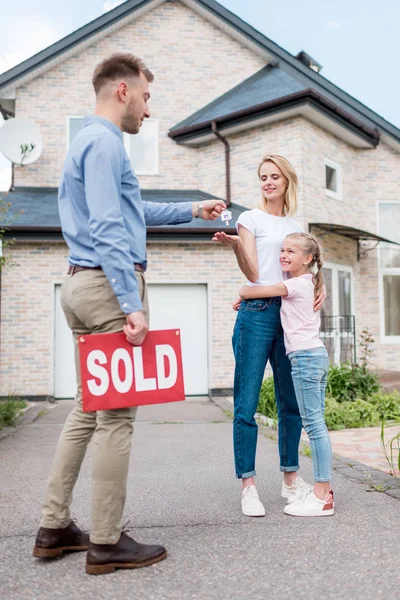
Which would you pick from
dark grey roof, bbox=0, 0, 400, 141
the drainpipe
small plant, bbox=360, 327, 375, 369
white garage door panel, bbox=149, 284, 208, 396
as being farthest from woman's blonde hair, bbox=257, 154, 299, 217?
dark grey roof, bbox=0, 0, 400, 141

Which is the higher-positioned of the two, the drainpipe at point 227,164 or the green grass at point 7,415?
the drainpipe at point 227,164

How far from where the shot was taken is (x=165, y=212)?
11.0 feet

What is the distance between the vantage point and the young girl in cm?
342

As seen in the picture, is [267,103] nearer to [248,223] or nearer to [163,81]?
[163,81]

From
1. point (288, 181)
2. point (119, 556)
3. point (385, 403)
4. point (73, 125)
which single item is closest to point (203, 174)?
point (73, 125)

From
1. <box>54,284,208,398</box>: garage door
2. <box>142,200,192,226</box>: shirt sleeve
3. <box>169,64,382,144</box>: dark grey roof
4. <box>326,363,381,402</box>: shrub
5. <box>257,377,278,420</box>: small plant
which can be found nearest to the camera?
<box>142,200,192,226</box>: shirt sleeve

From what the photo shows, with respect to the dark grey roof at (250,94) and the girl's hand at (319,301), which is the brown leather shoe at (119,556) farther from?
the dark grey roof at (250,94)

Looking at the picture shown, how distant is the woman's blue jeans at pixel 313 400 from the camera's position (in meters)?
3.43

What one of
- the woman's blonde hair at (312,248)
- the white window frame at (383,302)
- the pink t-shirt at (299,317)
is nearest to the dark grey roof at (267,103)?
the white window frame at (383,302)

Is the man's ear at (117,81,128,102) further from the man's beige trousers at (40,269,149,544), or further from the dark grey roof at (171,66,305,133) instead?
the dark grey roof at (171,66,305,133)

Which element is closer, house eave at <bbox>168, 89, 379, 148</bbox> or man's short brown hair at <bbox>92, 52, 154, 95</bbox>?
man's short brown hair at <bbox>92, 52, 154, 95</bbox>

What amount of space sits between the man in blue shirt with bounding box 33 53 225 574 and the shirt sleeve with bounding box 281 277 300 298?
0.98 meters

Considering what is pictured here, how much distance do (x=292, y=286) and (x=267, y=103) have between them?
9.16m

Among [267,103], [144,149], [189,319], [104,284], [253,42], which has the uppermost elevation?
[253,42]
